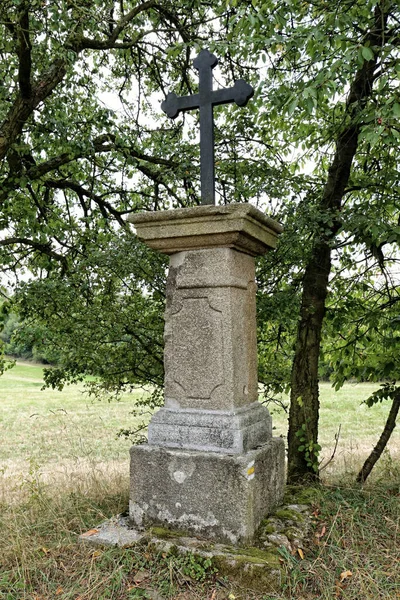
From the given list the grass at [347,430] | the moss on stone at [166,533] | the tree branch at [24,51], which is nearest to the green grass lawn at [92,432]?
the grass at [347,430]

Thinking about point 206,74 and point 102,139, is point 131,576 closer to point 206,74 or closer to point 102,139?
point 206,74

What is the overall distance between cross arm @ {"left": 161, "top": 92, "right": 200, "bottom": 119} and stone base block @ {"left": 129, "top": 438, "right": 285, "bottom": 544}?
232 centimetres

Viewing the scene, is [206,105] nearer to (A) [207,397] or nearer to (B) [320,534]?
(A) [207,397]

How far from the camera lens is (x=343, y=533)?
3244 mm

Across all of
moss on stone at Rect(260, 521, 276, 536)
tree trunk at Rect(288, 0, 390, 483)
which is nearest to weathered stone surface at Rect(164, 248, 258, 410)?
moss on stone at Rect(260, 521, 276, 536)

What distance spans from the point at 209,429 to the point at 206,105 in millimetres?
2163

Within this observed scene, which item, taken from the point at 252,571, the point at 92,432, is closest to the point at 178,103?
the point at 252,571

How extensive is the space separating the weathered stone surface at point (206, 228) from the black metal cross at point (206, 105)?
10.0 inches

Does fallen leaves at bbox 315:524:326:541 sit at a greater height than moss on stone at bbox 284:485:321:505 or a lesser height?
lesser

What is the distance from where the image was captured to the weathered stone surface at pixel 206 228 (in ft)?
10.3

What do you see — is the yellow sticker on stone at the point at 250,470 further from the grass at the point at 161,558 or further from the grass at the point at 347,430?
the grass at the point at 347,430

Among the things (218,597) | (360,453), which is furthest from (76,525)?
(360,453)

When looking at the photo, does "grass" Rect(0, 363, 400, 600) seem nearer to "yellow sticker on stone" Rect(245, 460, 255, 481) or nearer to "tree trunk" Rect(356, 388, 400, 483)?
"tree trunk" Rect(356, 388, 400, 483)

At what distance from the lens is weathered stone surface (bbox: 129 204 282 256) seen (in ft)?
10.3
